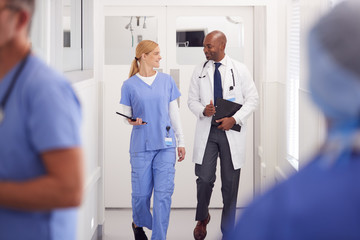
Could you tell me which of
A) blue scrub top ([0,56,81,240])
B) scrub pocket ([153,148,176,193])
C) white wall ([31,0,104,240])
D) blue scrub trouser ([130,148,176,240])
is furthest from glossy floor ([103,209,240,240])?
blue scrub top ([0,56,81,240])

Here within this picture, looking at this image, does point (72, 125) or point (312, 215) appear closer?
point (312, 215)

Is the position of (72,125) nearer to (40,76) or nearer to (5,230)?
(40,76)

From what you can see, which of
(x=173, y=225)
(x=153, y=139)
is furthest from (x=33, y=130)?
(x=173, y=225)

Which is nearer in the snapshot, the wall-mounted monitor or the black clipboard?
the black clipboard

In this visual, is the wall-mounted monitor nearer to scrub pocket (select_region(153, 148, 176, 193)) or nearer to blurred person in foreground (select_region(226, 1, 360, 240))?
scrub pocket (select_region(153, 148, 176, 193))

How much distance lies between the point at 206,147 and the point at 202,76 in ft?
1.88

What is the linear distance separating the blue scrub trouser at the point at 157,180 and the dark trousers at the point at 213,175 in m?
0.42

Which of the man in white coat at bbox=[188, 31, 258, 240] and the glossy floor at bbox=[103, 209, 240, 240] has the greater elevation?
the man in white coat at bbox=[188, 31, 258, 240]

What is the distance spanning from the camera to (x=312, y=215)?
3.01 feet

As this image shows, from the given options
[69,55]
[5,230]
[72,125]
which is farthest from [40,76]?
[69,55]

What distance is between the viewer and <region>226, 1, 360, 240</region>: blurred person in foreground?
916 mm

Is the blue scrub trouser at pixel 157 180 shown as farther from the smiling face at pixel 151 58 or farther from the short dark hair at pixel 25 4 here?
the short dark hair at pixel 25 4

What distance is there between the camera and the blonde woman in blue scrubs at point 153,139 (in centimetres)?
475

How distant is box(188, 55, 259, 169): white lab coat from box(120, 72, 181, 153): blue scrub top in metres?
0.39
